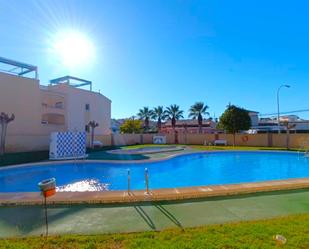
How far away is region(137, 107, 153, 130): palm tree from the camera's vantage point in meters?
56.5

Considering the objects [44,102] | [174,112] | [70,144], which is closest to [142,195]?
[70,144]

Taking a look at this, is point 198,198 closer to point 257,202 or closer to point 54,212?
point 257,202

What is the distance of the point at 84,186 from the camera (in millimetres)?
12188

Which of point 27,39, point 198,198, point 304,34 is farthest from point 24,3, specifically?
point 304,34

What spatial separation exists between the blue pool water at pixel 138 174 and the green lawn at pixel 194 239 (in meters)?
7.39

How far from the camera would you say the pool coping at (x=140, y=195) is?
6.67 m

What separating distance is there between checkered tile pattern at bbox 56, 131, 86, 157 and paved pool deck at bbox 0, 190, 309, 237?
1490 cm

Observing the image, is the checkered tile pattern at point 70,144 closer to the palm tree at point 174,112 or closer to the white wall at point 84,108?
the white wall at point 84,108

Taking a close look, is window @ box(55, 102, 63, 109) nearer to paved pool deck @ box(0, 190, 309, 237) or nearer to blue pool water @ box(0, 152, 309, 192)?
blue pool water @ box(0, 152, 309, 192)

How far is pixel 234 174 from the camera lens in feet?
49.2

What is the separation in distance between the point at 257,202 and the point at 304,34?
14.4 meters

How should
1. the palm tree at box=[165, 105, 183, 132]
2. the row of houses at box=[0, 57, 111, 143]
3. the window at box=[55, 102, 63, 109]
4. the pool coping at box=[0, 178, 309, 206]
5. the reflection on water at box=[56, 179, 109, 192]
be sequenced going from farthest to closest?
the palm tree at box=[165, 105, 183, 132]
the window at box=[55, 102, 63, 109]
the row of houses at box=[0, 57, 111, 143]
the reflection on water at box=[56, 179, 109, 192]
the pool coping at box=[0, 178, 309, 206]

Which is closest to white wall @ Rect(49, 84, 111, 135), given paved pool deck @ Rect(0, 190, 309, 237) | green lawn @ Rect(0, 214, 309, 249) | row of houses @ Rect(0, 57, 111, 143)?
row of houses @ Rect(0, 57, 111, 143)

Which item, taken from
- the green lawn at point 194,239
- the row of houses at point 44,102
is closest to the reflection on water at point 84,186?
the green lawn at point 194,239
